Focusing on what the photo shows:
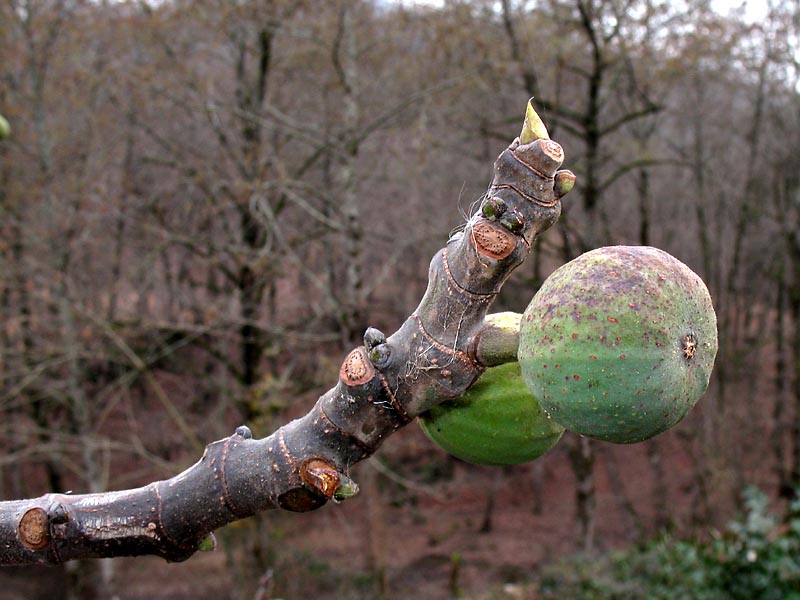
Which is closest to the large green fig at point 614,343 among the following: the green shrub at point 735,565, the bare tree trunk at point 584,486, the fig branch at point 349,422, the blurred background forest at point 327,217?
the fig branch at point 349,422

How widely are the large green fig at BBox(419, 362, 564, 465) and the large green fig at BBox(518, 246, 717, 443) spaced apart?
0.18m

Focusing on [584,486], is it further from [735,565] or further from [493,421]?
[493,421]

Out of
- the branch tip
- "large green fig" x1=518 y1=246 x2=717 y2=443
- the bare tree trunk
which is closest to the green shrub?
the bare tree trunk

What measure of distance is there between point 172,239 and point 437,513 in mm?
12869

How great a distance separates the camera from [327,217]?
10.6 m

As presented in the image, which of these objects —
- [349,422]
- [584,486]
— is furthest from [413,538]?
[349,422]

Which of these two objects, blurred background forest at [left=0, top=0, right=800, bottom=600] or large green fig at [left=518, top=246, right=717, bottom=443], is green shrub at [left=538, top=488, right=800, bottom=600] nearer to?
blurred background forest at [left=0, top=0, right=800, bottom=600]

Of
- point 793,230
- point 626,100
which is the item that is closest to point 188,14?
point 626,100

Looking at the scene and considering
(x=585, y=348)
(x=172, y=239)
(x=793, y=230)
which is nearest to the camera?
(x=585, y=348)

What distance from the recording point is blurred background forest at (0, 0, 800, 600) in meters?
9.51

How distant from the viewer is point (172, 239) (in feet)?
27.9

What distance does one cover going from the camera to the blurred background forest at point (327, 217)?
374 inches

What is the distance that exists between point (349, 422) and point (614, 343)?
418 mm

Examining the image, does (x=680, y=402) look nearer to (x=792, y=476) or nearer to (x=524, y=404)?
(x=524, y=404)
